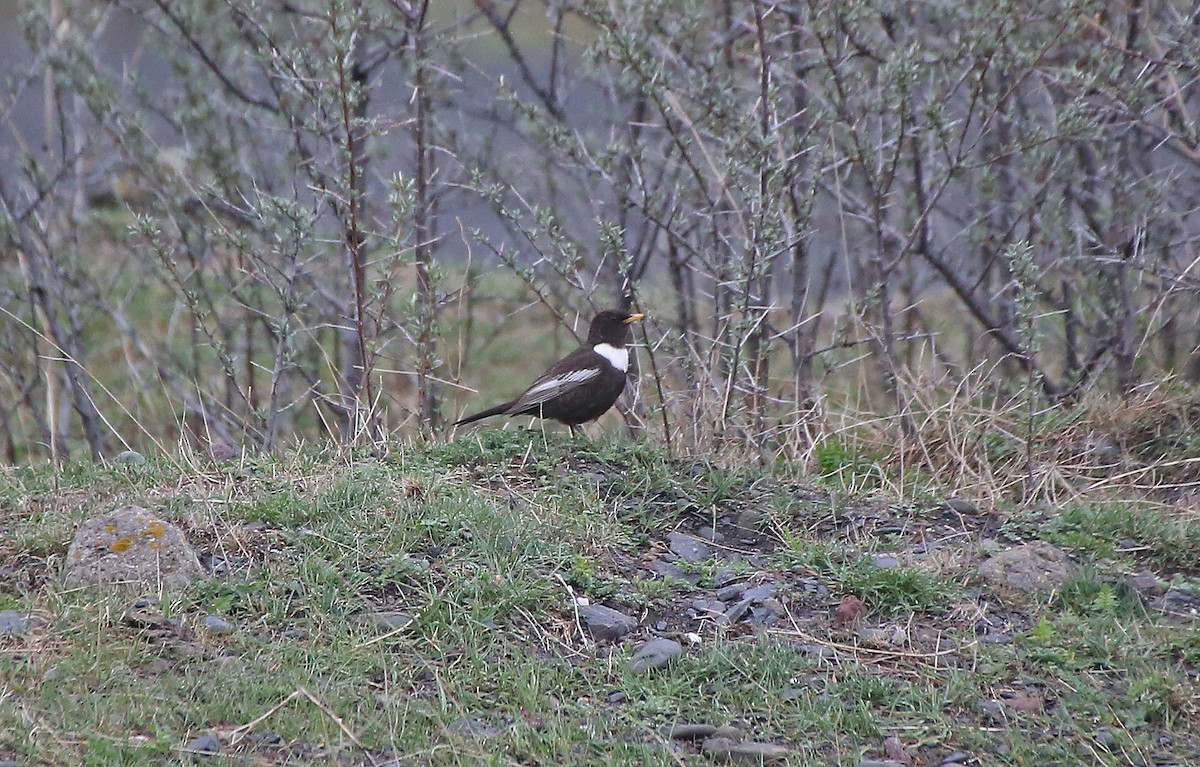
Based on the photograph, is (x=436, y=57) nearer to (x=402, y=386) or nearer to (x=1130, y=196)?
(x=402, y=386)

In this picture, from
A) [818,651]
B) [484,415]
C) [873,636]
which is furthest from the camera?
[484,415]

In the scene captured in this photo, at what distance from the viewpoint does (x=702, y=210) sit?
749 centimetres

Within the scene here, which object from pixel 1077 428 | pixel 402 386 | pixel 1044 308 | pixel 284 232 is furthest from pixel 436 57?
pixel 1077 428

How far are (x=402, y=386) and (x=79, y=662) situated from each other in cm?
755

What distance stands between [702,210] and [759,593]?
10.8 ft

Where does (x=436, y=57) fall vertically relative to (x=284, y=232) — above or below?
above

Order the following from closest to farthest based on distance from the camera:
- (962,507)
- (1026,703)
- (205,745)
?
1. (205,745)
2. (1026,703)
3. (962,507)

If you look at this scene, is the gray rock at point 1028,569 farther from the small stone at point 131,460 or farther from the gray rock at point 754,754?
the small stone at point 131,460

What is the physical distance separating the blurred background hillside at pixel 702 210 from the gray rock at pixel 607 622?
1.75 metres

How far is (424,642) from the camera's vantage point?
13.9 ft

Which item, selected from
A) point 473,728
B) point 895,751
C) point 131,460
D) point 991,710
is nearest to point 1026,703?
point 991,710

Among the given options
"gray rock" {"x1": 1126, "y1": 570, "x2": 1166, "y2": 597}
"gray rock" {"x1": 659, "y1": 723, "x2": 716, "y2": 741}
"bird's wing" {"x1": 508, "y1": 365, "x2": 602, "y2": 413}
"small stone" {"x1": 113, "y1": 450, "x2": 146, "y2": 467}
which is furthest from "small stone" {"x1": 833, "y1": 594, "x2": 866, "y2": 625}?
"small stone" {"x1": 113, "y1": 450, "x2": 146, "y2": 467}

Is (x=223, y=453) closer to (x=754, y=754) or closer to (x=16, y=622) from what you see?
(x=16, y=622)

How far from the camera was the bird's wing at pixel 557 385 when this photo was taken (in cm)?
659
